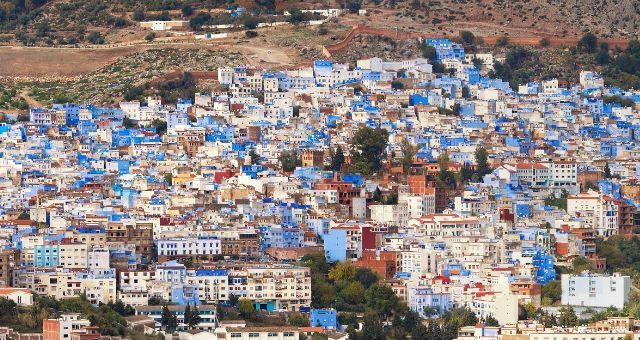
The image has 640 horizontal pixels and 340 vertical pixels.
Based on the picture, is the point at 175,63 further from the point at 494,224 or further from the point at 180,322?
the point at 180,322

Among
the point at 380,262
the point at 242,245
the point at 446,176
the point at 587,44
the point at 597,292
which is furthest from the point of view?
the point at 587,44

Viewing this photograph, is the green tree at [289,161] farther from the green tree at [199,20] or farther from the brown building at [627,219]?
the green tree at [199,20]

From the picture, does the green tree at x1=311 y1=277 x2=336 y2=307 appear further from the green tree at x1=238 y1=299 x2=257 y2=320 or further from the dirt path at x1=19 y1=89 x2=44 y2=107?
the dirt path at x1=19 y1=89 x2=44 y2=107

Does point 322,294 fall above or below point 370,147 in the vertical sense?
below

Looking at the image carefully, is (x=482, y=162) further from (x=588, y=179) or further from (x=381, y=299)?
(x=381, y=299)

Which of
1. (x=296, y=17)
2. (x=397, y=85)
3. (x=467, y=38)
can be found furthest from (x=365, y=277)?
(x=467, y=38)

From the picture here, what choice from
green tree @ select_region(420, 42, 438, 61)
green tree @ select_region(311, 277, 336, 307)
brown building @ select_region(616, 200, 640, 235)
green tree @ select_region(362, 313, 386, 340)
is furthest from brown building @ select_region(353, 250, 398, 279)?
green tree @ select_region(420, 42, 438, 61)
